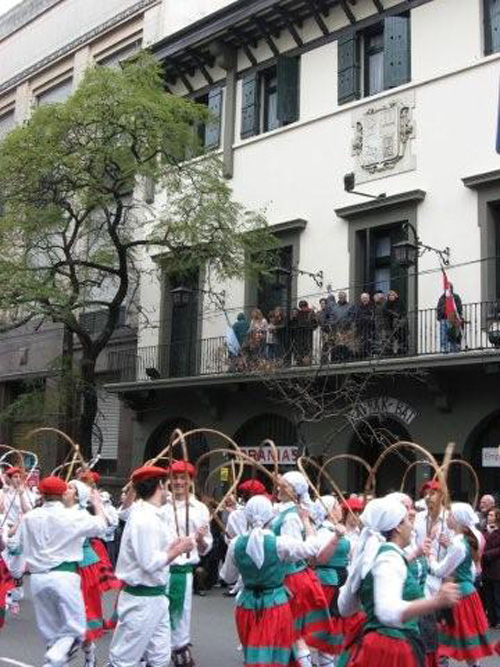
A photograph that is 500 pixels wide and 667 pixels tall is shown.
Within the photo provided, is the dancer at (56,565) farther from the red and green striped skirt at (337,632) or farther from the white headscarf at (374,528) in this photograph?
the white headscarf at (374,528)

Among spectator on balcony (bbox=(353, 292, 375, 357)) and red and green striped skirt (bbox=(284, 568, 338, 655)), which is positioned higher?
spectator on balcony (bbox=(353, 292, 375, 357))

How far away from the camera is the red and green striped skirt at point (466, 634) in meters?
9.20

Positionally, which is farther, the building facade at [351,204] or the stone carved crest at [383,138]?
the stone carved crest at [383,138]

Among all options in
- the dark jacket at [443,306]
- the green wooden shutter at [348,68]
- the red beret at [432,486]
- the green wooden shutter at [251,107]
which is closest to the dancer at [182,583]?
the red beret at [432,486]

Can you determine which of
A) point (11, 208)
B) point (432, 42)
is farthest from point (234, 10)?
point (11, 208)

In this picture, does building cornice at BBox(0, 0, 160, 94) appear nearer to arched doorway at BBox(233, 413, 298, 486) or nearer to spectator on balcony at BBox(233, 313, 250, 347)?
spectator on balcony at BBox(233, 313, 250, 347)

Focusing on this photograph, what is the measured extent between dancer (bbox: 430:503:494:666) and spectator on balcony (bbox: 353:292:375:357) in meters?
9.84

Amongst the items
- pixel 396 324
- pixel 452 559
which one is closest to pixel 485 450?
pixel 396 324

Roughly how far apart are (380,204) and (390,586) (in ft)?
51.9

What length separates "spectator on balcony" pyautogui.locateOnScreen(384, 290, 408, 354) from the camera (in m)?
18.8

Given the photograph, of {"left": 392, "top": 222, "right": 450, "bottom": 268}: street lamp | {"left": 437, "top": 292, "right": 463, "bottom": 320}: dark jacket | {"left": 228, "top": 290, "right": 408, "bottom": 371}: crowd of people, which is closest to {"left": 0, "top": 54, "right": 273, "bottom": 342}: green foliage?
{"left": 228, "top": 290, "right": 408, "bottom": 371}: crowd of people

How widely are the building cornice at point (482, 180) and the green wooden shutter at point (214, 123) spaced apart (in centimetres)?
799

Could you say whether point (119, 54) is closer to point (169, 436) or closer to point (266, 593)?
point (169, 436)

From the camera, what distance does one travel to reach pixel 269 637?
24.3ft
